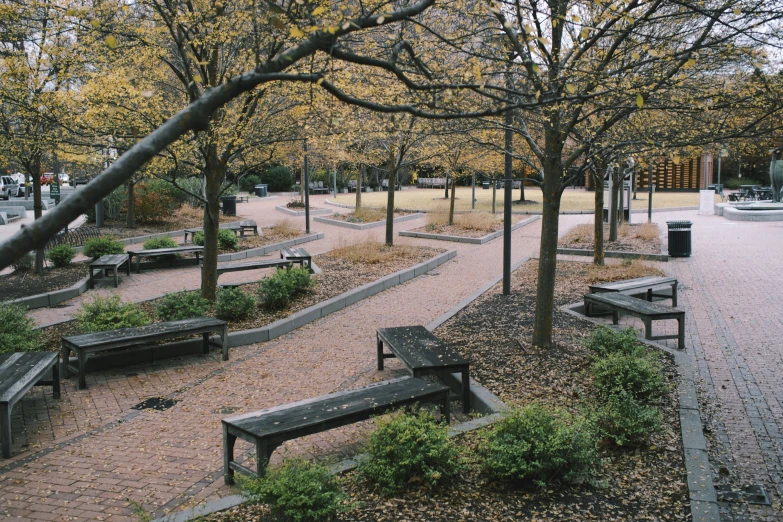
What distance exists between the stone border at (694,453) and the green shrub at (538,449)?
67 cm

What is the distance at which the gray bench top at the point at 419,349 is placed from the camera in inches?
253

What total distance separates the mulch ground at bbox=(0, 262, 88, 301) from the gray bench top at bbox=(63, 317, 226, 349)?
4851 millimetres

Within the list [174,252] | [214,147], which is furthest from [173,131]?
[174,252]

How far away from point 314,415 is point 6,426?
2.59 metres

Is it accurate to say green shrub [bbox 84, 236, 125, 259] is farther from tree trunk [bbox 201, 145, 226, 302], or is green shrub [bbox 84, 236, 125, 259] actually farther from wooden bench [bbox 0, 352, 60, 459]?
wooden bench [bbox 0, 352, 60, 459]

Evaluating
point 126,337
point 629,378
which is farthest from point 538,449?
point 126,337

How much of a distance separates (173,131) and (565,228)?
23.5 meters

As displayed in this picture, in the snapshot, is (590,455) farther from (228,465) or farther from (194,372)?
(194,372)

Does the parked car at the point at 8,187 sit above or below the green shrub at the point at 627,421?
above

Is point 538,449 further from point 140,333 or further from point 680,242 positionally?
point 680,242

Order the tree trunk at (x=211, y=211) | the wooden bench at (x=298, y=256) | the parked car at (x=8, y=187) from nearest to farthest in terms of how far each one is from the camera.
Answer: the tree trunk at (x=211, y=211) → the wooden bench at (x=298, y=256) → the parked car at (x=8, y=187)

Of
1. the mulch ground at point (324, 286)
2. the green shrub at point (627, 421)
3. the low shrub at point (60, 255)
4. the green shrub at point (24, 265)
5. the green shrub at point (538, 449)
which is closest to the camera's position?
the green shrub at point (538, 449)

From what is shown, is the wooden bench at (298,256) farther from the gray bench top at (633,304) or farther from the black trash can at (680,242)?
the black trash can at (680,242)

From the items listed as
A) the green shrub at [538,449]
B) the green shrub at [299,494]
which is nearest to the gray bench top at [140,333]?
the green shrub at [299,494]
